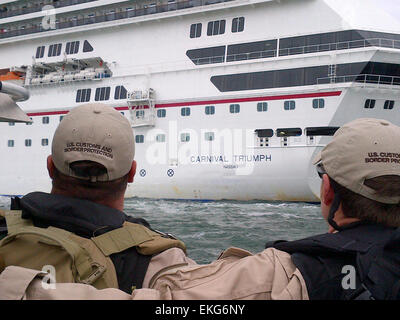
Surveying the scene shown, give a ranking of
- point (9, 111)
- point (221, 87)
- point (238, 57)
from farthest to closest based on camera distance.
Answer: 1. point (238, 57)
2. point (221, 87)
3. point (9, 111)

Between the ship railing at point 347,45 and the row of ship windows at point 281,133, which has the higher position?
the ship railing at point 347,45

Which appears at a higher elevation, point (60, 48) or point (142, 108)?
point (60, 48)

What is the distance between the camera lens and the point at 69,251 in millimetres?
1317

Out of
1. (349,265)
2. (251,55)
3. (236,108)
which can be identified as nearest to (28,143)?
(236,108)

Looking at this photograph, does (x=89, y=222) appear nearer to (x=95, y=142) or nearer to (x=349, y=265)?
(x=95, y=142)

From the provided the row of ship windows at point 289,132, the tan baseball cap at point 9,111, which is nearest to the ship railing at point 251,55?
the row of ship windows at point 289,132

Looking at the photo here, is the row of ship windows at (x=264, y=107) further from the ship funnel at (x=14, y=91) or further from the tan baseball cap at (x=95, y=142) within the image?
the tan baseball cap at (x=95, y=142)

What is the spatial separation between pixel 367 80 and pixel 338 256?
1321cm

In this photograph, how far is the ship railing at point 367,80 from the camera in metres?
13.1

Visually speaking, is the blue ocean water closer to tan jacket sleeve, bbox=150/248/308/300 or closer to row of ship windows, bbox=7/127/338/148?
row of ship windows, bbox=7/127/338/148

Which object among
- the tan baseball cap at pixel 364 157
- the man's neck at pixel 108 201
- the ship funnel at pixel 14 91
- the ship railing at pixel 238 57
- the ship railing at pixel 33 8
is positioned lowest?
the man's neck at pixel 108 201

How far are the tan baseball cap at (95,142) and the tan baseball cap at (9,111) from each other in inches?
152

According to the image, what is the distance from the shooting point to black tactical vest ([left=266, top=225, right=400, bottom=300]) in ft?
3.97

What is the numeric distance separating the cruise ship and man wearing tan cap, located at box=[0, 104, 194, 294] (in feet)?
40.0
